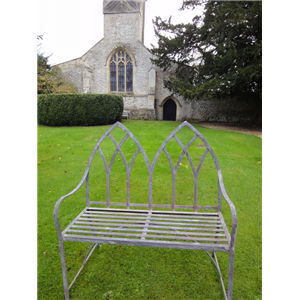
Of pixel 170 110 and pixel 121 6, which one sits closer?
pixel 121 6

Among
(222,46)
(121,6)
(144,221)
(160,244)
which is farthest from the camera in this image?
(121,6)

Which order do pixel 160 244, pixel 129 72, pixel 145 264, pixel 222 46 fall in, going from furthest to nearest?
pixel 129 72
pixel 222 46
pixel 145 264
pixel 160 244

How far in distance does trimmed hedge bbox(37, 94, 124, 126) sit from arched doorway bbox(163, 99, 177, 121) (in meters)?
8.29

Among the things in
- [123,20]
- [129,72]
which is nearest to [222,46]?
[129,72]

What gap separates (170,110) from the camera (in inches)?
766

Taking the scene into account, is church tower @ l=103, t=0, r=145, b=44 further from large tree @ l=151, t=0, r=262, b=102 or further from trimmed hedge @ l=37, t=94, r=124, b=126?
trimmed hedge @ l=37, t=94, r=124, b=126

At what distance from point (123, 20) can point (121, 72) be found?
15.5 ft

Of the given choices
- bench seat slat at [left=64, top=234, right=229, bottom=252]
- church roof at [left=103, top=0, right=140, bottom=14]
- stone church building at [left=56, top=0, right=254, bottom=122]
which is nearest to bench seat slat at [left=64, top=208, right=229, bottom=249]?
bench seat slat at [left=64, top=234, right=229, bottom=252]

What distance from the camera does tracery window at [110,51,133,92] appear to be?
760 inches

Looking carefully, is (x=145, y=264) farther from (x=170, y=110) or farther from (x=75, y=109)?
(x=170, y=110)

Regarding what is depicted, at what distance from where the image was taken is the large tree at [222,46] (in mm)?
10743
